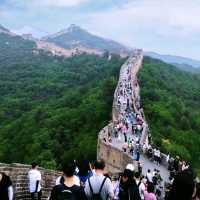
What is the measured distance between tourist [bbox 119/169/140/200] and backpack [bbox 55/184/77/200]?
0.88 metres

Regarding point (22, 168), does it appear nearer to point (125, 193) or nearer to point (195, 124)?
point (125, 193)

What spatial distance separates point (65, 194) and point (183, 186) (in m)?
1.43

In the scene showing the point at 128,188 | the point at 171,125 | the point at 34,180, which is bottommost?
the point at 171,125

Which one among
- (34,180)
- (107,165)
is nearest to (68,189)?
(34,180)

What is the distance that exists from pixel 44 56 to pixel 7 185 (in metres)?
149

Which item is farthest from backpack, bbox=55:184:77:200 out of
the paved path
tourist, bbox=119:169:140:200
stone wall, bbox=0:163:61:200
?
the paved path

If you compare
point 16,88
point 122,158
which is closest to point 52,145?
point 122,158

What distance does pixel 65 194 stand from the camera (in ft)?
20.9

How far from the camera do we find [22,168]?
11.0 m

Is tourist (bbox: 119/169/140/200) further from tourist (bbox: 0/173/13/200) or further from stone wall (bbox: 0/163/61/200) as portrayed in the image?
stone wall (bbox: 0/163/61/200)

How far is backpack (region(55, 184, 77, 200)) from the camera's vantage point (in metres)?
6.30

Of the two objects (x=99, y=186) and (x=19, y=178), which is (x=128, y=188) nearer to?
(x=99, y=186)

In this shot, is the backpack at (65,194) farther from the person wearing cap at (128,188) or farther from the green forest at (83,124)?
the green forest at (83,124)

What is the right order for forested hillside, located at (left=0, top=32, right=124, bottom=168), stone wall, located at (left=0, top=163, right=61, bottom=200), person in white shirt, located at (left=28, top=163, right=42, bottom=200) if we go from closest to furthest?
person in white shirt, located at (left=28, top=163, right=42, bottom=200) < stone wall, located at (left=0, top=163, right=61, bottom=200) < forested hillside, located at (left=0, top=32, right=124, bottom=168)
